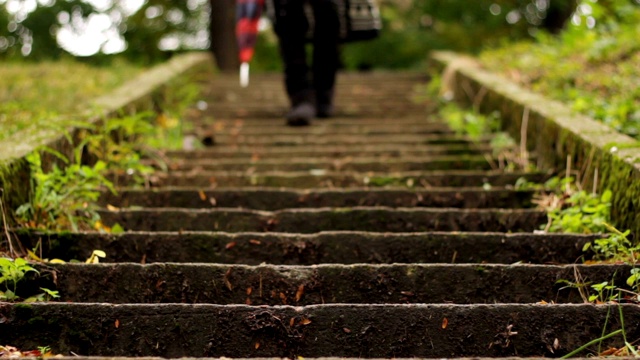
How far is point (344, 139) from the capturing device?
17.5ft

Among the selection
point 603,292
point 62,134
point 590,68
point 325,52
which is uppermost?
point 325,52

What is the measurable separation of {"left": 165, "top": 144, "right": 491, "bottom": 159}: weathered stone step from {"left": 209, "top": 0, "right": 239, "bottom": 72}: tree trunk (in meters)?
7.44

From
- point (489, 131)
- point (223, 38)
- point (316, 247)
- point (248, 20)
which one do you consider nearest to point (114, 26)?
point (223, 38)

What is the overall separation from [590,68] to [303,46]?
222 cm

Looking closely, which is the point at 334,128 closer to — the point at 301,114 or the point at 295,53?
the point at 301,114

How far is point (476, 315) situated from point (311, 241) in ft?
2.88

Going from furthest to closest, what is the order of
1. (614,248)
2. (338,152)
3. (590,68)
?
(590,68), (338,152), (614,248)

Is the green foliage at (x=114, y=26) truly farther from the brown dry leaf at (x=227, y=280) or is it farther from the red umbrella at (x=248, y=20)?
the brown dry leaf at (x=227, y=280)

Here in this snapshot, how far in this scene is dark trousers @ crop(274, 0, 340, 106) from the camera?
543cm

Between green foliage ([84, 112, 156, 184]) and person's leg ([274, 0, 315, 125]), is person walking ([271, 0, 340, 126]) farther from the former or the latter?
green foliage ([84, 112, 156, 184])

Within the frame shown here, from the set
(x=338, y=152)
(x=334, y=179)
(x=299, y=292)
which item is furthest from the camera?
(x=338, y=152)

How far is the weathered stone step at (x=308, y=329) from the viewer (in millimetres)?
2166

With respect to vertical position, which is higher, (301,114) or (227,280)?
(301,114)

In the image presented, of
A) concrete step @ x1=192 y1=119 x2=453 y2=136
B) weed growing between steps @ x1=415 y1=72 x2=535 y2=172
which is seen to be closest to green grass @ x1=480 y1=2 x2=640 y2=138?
weed growing between steps @ x1=415 y1=72 x2=535 y2=172
